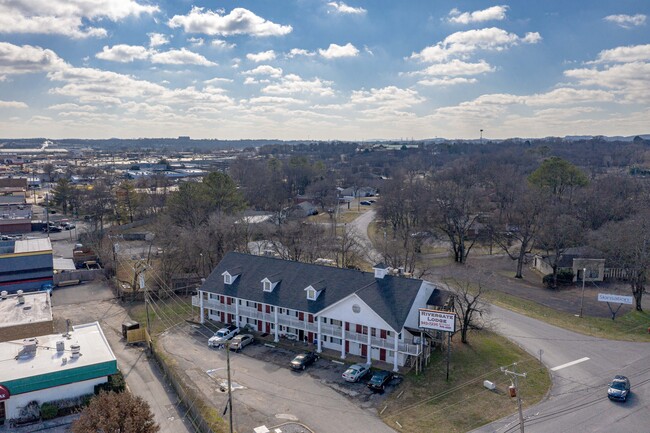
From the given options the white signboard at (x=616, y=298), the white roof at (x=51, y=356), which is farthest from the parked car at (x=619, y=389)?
the white roof at (x=51, y=356)

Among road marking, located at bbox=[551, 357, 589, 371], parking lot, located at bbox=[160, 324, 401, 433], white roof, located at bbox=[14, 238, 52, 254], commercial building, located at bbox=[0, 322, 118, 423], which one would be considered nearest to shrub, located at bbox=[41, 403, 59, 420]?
commercial building, located at bbox=[0, 322, 118, 423]

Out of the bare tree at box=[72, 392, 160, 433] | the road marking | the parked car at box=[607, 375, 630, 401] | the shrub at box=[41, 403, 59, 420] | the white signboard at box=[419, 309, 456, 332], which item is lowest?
the shrub at box=[41, 403, 59, 420]

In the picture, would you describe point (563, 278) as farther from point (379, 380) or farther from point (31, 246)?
point (31, 246)

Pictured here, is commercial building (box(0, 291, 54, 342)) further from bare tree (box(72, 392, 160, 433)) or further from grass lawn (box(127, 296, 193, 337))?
bare tree (box(72, 392, 160, 433))

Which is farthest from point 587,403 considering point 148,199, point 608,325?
point 148,199

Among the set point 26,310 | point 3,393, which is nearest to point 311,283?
point 3,393

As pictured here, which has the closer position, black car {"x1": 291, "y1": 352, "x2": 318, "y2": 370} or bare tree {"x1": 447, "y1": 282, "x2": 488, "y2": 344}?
black car {"x1": 291, "y1": 352, "x2": 318, "y2": 370}
